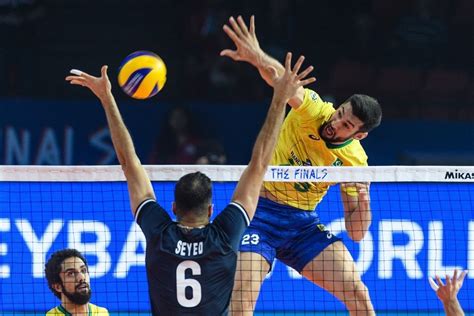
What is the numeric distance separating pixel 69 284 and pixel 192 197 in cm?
278

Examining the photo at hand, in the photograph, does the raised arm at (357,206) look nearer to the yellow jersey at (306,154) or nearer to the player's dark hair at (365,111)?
the yellow jersey at (306,154)

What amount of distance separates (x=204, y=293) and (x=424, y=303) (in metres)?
5.73

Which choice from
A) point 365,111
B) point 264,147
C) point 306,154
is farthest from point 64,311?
point 264,147

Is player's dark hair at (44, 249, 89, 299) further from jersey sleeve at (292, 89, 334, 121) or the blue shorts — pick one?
jersey sleeve at (292, 89, 334, 121)

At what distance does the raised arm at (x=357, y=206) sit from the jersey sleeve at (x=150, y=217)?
9.89 ft

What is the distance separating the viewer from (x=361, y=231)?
8523 millimetres

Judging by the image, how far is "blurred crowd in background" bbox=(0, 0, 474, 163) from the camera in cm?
1577

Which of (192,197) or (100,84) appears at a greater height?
(100,84)

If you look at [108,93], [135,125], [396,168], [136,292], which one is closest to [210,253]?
[108,93]

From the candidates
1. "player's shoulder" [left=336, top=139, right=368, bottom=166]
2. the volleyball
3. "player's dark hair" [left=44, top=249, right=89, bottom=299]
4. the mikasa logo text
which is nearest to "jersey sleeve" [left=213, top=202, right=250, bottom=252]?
the volleyball

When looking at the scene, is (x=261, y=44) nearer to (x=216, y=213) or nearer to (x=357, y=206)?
(x=216, y=213)

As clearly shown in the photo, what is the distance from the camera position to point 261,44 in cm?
1574

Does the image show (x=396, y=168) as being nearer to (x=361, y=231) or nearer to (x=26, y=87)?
(x=361, y=231)

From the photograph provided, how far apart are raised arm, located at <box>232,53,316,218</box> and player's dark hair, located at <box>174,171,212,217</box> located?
0.20 m
